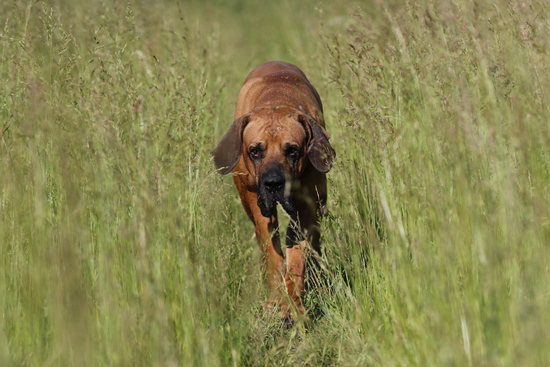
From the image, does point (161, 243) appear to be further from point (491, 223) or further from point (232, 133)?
point (232, 133)

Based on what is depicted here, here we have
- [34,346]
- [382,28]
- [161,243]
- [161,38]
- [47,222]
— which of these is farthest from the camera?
[161,38]

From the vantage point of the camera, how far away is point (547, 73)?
2.76 meters

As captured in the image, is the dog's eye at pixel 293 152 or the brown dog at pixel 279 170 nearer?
the brown dog at pixel 279 170

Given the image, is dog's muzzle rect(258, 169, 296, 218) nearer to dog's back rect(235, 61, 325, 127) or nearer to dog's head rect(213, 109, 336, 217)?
dog's head rect(213, 109, 336, 217)

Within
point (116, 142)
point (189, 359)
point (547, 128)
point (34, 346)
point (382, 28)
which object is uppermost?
point (382, 28)

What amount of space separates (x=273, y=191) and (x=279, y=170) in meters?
0.13

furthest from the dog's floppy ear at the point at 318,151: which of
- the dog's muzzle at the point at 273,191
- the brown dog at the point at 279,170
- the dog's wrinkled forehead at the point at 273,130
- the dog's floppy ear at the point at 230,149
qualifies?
the dog's floppy ear at the point at 230,149

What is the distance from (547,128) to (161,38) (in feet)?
17.3

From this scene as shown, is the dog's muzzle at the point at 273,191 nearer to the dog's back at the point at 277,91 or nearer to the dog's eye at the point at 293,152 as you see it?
the dog's eye at the point at 293,152

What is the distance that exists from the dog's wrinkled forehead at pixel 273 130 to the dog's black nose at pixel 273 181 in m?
0.27

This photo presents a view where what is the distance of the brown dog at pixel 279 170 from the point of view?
3740 millimetres

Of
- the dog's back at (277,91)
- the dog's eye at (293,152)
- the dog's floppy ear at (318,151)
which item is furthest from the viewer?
the dog's back at (277,91)

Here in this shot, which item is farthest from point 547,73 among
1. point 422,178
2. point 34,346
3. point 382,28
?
point 34,346

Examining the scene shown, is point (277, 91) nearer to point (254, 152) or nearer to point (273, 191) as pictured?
point (254, 152)
